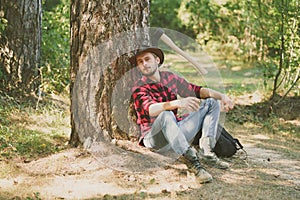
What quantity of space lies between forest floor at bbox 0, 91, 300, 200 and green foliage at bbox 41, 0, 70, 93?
2.06 meters

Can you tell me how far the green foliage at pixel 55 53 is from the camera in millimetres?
5848

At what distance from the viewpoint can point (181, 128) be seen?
3820mm

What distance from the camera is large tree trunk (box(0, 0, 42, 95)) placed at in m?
5.26

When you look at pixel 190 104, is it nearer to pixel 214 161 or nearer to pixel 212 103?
pixel 212 103

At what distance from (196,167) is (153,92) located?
79 centimetres

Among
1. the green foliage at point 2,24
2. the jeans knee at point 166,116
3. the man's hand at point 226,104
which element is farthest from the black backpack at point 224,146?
the green foliage at point 2,24

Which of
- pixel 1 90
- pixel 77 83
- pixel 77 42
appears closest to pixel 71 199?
pixel 77 83

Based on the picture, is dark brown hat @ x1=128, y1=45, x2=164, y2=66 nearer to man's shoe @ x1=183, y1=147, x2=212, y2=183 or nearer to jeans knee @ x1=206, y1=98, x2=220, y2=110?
jeans knee @ x1=206, y1=98, x2=220, y2=110

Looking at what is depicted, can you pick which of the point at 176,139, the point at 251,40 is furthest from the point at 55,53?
the point at 251,40

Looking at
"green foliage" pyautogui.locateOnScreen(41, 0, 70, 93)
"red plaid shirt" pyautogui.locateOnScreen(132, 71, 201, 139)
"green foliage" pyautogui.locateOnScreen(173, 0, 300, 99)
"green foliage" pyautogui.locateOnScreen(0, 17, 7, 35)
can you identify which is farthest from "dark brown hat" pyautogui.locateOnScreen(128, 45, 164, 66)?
"green foliage" pyautogui.locateOnScreen(173, 0, 300, 99)

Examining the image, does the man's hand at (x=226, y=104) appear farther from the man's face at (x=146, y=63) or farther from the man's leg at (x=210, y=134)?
the man's face at (x=146, y=63)

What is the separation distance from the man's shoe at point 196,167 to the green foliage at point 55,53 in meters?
2.61

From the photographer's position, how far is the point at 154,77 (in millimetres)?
3889

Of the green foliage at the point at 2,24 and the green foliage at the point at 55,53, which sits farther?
the green foliage at the point at 55,53
